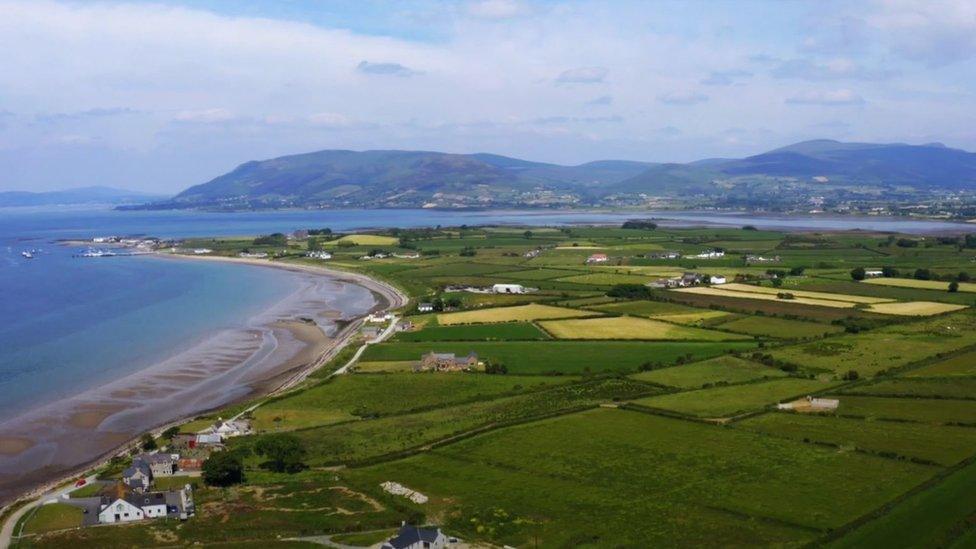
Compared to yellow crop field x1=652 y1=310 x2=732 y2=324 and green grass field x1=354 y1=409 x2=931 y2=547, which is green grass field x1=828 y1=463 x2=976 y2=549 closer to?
green grass field x1=354 y1=409 x2=931 y2=547

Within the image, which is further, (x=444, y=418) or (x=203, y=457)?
(x=444, y=418)

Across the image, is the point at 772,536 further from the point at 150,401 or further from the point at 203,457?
the point at 150,401

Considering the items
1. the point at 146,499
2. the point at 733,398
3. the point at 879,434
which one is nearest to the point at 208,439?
the point at 146,499

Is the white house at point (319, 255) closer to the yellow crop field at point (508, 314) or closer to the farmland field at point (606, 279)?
the farmland field at point (606, 279)

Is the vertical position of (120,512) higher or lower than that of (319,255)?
lower

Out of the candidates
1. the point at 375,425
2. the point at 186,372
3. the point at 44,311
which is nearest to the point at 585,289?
the point at 186,372

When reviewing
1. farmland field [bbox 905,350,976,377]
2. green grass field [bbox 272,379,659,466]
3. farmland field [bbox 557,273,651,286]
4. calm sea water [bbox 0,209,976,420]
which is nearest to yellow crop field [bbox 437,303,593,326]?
farmland field [bbox 557,273,651,286]

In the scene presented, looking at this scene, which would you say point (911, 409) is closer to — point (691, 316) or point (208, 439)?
point (691, 316)
